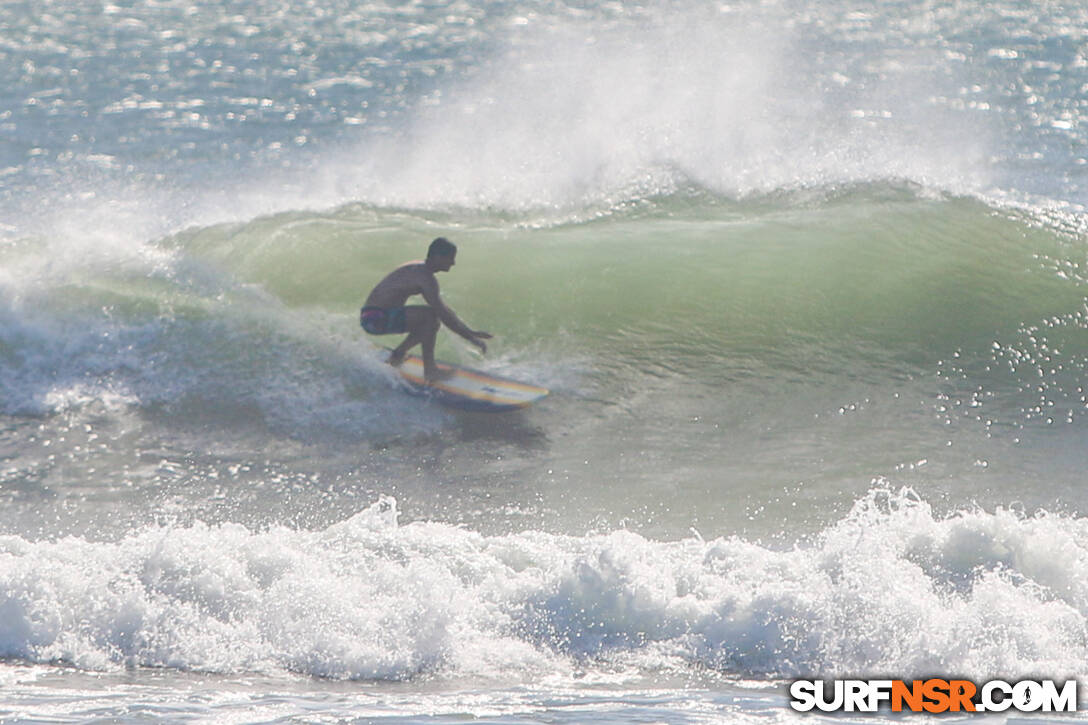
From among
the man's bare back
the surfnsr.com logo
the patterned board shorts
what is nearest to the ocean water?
the surfnsr.com logo

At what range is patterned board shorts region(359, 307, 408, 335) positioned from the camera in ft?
30.5

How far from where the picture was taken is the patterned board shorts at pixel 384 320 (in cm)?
928

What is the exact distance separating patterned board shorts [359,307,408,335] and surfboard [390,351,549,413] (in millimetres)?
276

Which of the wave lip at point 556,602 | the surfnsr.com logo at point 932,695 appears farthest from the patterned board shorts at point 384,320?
the surfnsr.com logo at point 932,695

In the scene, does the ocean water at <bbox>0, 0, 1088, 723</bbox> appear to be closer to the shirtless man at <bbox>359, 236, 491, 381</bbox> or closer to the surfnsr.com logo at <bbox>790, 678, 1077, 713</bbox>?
the surfnsr.com logo at <bbox>790, 678, 1077, 713</bbox>

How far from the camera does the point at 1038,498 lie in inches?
305

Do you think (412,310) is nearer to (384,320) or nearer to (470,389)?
(384,320)

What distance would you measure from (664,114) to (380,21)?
396 inches

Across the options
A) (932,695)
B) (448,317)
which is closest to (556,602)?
(932,695)

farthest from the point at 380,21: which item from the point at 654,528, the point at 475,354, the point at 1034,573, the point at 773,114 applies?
the point at 1034,573

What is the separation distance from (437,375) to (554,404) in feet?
2.98

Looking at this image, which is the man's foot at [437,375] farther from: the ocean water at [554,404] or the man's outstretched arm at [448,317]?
the man's outstretched arm at [448,317]

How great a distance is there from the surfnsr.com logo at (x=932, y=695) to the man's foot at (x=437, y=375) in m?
4.13

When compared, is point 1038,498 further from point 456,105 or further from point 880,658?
point 456,105
